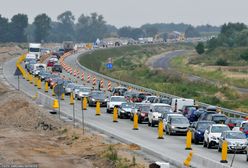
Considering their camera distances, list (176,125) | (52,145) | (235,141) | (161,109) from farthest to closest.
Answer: (161,109) → (176,125) → (52,145) → (235,141)

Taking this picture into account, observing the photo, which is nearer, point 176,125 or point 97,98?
point 176,125

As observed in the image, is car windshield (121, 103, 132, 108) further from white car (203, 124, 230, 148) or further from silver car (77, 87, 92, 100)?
white car (203, 124, 230, 148)

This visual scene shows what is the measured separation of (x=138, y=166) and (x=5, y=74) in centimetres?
7471

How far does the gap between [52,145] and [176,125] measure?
8.44m

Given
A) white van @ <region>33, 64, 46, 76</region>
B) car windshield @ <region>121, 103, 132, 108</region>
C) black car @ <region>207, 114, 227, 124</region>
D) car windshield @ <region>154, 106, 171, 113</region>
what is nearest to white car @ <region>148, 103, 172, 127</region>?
car windshield @ <region>154, 106, 171, 113</region>

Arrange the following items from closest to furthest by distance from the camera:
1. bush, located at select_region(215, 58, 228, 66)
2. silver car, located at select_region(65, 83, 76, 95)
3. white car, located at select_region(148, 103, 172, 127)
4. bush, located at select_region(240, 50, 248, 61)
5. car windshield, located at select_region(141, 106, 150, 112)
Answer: white car, located at select_region(148, 103, 172, 127)
car windshield, located at select_region(141, 106, 150, 112)
silver car, located at select_region(65, 83, 76, 95)
bush, located at select_region(215, 58, 228, 66)
bush, located at select_region(240, 50, 248, 61)

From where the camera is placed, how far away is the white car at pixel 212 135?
130 feet

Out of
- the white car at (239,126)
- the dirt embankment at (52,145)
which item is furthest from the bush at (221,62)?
the white car at (239,126)

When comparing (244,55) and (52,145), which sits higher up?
(52,145)

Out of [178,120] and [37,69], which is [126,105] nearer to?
[178,120]

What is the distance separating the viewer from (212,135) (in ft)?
130

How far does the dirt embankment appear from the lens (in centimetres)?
3344

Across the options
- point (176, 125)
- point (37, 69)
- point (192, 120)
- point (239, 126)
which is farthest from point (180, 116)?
point (37, 69)

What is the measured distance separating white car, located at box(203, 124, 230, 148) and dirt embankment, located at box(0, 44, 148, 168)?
4.14 metres
